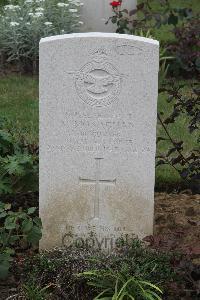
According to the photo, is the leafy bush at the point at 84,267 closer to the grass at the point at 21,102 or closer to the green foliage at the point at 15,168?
the green foliage at the point at 15,168

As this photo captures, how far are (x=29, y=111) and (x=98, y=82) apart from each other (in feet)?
11.3

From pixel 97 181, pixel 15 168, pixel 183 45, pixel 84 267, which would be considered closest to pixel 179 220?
pixel 97 181

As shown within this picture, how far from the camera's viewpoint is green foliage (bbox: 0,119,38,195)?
4570mm

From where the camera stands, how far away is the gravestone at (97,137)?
4184mm

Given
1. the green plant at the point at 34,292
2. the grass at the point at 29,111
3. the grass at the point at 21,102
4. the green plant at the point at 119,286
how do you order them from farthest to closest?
the grass at the point at 21,102
the grass at the point at 29,111
the green plant at the point at 34,292
the green plant at the point at 119,286

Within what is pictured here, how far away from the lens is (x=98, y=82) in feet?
13.9

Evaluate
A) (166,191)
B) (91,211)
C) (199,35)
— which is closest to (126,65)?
(91,211)

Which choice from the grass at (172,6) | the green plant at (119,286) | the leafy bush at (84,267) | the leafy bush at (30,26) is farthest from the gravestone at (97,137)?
A: the grass at (172,6)

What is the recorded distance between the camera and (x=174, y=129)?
23.2ft

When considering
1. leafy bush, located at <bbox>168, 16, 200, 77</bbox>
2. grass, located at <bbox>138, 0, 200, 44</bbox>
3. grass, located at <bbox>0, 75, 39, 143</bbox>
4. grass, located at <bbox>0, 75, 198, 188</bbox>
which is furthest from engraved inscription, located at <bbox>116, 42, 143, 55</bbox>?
grass, located at <bbox>138, 0, 200, 44</bbox>

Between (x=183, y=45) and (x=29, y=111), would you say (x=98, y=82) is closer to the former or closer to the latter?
(x=29, y=111)

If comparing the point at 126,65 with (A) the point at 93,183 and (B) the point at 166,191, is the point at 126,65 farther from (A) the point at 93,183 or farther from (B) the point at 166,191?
(B) the point at 166,191

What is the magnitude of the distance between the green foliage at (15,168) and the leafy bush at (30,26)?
13.1ft

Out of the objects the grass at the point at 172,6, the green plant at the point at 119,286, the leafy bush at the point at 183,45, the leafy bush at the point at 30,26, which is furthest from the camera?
the grass at the point at 172,6
